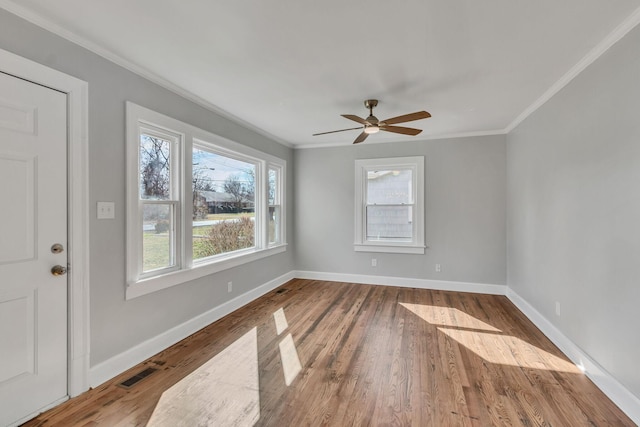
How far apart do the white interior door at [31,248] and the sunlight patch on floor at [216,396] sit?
778 mm

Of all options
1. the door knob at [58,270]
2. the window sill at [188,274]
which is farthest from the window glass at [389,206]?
the door knob at [58,270]

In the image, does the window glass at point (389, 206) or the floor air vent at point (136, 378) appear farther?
the window glass at point (389, 206)

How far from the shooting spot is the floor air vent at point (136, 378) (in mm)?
2225

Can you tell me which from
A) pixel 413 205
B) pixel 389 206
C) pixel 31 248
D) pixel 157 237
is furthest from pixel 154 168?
pixel 413 205

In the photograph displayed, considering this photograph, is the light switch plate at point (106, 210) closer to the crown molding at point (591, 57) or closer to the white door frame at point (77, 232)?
the white door frame at point (77, 232)

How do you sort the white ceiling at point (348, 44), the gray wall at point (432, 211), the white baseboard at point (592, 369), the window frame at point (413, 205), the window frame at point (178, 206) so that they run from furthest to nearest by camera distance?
the window frame at point (413, 205), the gray wall at point (432, 211), the window frame at point (178, 206), the white baseboard at point (592, 369), the white ceiling at point (348, 44)

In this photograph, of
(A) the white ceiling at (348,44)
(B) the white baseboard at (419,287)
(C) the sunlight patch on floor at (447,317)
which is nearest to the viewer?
(A) the white ceiling at (348,44)

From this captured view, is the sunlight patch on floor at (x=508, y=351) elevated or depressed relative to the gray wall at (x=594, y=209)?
depressed

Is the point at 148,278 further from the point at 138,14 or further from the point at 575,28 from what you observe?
the point at 575,28

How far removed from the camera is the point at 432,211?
191 inches

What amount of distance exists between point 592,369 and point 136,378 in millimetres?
3574

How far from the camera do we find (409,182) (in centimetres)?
504

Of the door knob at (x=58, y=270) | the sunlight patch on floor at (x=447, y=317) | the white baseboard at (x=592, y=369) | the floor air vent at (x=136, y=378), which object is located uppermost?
the door knob at (x=58, y=270)

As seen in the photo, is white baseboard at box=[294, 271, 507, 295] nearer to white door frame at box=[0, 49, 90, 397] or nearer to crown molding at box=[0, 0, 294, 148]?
crown molding at box=[0, 0, 294, 148]
